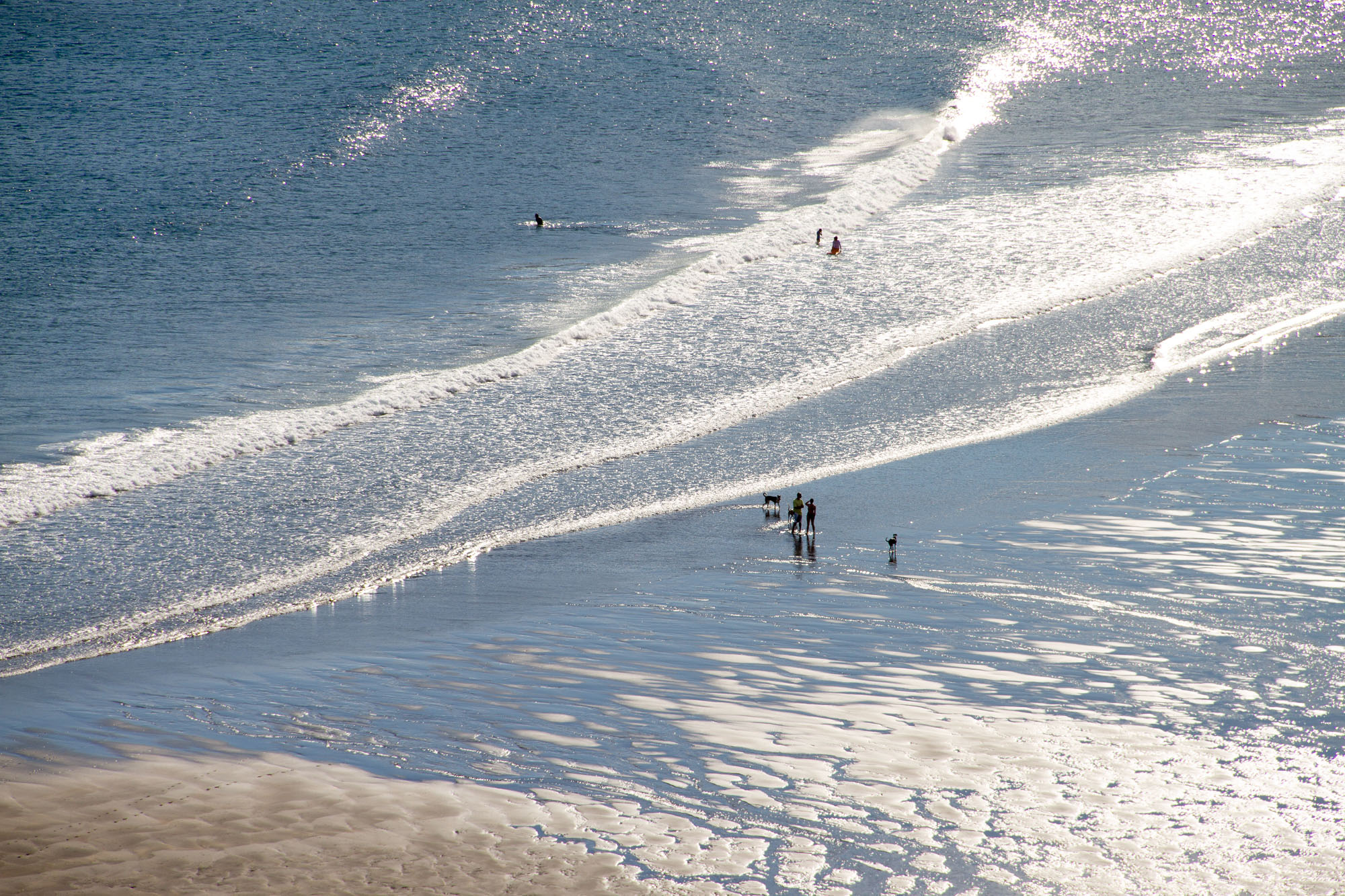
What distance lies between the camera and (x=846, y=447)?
1820 centimetres

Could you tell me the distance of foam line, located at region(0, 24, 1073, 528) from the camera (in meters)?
16.2

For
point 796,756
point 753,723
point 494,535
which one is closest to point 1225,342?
point 494,535

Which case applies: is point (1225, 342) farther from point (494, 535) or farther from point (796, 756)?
point (796, 756)

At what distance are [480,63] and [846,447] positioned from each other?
1506 inches

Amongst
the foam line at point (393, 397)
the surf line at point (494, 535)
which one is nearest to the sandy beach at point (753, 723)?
the surf line at point (494, 535)

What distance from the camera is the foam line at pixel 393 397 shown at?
638 inches

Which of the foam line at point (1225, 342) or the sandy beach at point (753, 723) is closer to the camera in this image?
the sandy beach at point (753, 723)

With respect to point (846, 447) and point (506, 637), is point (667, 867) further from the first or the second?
point (846, 447)

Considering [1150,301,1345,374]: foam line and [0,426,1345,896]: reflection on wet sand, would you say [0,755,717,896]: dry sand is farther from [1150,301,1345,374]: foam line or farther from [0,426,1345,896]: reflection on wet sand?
[1150,301,1345,374]: foam line

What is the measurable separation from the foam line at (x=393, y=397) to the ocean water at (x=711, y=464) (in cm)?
12

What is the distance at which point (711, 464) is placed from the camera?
1769 cm

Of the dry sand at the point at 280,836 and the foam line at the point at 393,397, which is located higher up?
the foam line at the point at 393,397

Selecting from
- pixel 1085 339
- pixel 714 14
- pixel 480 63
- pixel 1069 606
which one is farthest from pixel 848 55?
pixel 1069 606

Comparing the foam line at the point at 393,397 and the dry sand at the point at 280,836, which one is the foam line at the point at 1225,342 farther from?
the dry sand at the point at 280,836
